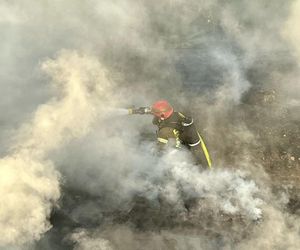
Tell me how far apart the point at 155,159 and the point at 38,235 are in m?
2.58

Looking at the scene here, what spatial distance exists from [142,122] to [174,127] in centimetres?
242

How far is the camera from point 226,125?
891cm

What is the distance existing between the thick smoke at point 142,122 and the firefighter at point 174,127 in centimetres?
42

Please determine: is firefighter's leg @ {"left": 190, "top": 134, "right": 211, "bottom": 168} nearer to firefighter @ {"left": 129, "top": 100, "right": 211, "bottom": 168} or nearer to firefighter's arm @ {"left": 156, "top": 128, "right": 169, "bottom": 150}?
firefighter @ {"left": 129, "top": 100, "right": 211, "bottom": 168}

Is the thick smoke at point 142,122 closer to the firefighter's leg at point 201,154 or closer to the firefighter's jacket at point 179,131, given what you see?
the firefighter's leg at point 201,154

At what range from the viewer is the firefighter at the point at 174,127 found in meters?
6.58

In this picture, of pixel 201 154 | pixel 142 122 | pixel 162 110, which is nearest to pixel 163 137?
pixel 162 110

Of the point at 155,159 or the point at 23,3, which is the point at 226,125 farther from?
the point at 23,3

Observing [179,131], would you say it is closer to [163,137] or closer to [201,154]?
[163,137]

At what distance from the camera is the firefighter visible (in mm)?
6578

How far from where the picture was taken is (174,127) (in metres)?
6.66

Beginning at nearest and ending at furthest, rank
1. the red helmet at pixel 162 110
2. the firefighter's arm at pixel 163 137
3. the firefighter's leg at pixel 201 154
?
the red helmet at pixel 162 110 → the firefighter's arm at pixel 163 137 → the firefighter's leg at pixel 201 154

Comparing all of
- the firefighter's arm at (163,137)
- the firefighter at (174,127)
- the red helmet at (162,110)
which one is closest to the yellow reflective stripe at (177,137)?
the firefighter at (174,127)

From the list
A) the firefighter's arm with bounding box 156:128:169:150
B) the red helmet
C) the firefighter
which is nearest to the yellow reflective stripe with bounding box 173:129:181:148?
the firefighter
